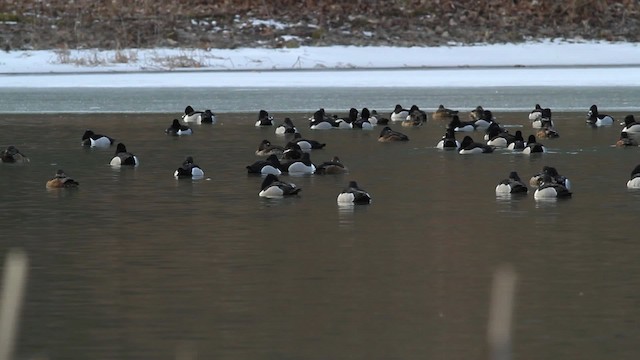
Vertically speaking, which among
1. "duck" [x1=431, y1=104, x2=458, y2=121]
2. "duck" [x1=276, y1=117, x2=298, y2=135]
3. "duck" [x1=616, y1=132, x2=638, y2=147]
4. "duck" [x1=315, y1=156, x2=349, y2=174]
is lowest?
"duck" [x1=431, y1=104, x2=458, y2=121]

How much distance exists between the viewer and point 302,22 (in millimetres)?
52219

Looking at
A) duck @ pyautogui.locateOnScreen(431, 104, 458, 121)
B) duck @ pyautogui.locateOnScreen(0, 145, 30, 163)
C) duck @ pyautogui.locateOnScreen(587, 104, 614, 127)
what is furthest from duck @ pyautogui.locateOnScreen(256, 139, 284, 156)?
duck @ pyautogui.locateOnScreen(431, 104, 458, 121)

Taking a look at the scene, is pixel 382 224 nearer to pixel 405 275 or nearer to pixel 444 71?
pixel 405 275

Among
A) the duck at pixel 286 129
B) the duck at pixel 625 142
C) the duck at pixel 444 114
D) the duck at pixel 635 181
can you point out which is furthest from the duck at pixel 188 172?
the duck at pixel 444 114

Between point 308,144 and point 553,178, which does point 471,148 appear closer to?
point 308,144

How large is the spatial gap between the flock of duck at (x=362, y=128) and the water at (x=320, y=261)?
268 millimetres

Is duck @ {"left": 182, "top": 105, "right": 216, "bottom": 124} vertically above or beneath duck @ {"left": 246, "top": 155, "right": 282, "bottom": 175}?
beneath

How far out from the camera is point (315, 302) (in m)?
10.6

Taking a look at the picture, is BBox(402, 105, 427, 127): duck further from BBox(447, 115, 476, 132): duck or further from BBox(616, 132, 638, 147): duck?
BBox(616, 132, 638, 147): duck

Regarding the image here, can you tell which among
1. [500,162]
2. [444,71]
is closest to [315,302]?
[500,162]

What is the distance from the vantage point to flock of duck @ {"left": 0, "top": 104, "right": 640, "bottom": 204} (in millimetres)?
17422

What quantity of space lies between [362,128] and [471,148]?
5.64 meters

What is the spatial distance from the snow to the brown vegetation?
4.20 ft

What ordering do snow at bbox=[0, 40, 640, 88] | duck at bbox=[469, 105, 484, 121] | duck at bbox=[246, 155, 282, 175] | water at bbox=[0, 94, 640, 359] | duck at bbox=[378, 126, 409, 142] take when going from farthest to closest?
snow at bbox=[0, 40, 640, 88]
duck at bbox=[469, 105, 484, 121]
duck at bbox=[378, 126, 409, 142]
duck at bbox=[246, 155, 282, 175]
water at bbox=[0, 94, 640, 359]
